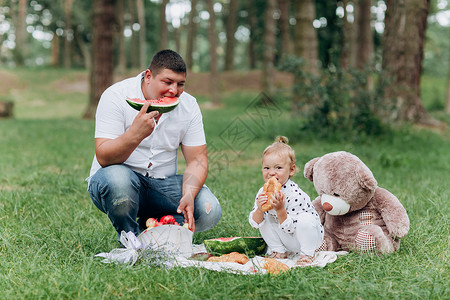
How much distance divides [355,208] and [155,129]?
160 cm

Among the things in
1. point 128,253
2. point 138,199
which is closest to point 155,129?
point 138,199

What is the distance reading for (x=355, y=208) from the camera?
3.38 m

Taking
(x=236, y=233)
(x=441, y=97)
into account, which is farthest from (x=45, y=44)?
(x=236, y=233)

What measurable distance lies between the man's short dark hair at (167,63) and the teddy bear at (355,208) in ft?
4.16

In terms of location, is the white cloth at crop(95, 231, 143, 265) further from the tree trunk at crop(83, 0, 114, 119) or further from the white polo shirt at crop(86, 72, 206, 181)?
Answer: the tree trunk at crop(83, 0, 114, 119)

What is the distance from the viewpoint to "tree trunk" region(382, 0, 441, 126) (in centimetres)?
950

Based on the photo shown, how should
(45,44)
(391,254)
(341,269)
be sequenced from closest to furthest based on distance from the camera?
(341,269)
(391,254)
(45,44)

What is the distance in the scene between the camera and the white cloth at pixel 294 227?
10.3 feet

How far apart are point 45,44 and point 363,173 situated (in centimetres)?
6247

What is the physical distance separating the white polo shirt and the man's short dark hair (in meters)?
0.26

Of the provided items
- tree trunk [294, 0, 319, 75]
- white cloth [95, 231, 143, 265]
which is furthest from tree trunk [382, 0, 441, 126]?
white cloth [95, 231, 143, 265]

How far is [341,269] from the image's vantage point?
2.98 meters

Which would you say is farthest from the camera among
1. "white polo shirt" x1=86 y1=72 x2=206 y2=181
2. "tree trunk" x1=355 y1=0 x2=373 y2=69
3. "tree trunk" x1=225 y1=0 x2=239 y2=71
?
"tree trunk" x1=225 y1=0 x2=239 y2=71

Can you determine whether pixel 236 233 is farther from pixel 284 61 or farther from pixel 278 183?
pixel 284 61
